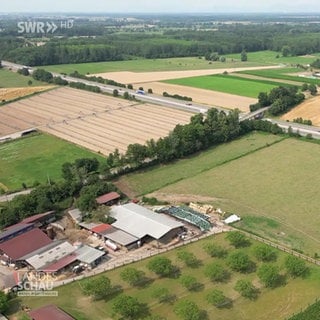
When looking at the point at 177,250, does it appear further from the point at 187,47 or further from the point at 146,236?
the point at 187,47

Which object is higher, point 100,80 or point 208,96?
point 100,80

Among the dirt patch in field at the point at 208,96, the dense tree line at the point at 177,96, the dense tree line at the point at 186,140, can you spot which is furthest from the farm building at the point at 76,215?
the dense tree line at the point at 177,96

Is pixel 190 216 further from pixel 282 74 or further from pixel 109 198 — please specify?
pixel 282 74

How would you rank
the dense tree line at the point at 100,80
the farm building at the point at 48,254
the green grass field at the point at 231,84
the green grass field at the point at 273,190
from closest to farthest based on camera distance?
the farm building at the point at 48,254
the green grass field at the point at 273,190
the green grass field at the point at 231,84
the dense tree line at the point at 100,80

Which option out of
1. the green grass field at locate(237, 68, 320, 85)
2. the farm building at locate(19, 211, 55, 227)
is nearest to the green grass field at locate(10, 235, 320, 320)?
the farm building at locate(19, 211, 55, 227)

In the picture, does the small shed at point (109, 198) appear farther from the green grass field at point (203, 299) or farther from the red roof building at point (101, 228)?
the green grass field at point (203, 299)

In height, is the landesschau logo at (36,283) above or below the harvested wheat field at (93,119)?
below

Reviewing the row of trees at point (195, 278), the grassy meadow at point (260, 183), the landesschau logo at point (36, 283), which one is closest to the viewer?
the row of trees at point (195, 278)

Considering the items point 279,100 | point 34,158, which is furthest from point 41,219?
point 279,100
